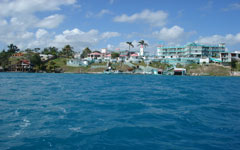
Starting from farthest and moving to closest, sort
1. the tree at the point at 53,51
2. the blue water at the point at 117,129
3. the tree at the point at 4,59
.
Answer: the tree at the point at 53,51
the tree at the point at 4,59
the blue water at the point at 117,129

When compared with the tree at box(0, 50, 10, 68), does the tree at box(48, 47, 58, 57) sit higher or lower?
higher

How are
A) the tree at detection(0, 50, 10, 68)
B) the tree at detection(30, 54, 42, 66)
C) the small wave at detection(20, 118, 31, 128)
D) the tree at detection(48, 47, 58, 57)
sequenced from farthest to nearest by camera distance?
the tree at detection(48, 47, 58, 57) → the tree at detection(0, 50, 10, 68) → the tree at detection(30, 54, 42, 66) → the small wave at detection(20, 118, 31, 128)

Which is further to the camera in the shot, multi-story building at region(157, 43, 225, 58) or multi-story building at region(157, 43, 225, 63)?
multi-story building at region(157, 43, 225, 58)

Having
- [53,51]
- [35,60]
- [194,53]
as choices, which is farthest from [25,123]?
[53,51]

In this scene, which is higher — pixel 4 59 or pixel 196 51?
pixel 196 51

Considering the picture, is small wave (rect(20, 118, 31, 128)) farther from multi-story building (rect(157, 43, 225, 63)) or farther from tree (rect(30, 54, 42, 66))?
tree (rect(30, 54, 42, 66))

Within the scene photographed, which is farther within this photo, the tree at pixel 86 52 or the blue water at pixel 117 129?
the tree at pixel 86 52

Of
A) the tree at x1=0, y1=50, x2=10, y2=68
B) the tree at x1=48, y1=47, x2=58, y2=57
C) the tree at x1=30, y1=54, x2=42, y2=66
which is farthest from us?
the tree at x1=48, y1=47, x2=58, y2=57

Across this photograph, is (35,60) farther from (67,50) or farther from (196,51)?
(196,51)

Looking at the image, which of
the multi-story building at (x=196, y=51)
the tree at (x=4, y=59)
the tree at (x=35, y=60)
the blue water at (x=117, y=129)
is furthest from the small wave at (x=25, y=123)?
the tree at (x=4, y=59)

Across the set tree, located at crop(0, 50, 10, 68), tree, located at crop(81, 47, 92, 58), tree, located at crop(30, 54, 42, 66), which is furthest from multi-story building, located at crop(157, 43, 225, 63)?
tree, located at crop(0, 50, 10, 68)

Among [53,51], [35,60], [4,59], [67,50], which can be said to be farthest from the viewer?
[53,51]

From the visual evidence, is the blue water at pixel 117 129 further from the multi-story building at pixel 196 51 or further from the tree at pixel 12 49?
the tree at pixel 12 49

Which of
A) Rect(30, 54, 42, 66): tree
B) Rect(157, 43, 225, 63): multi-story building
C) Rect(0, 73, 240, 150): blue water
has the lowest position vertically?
Rect(0, 73, 240, 150): blue water
